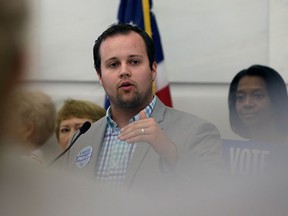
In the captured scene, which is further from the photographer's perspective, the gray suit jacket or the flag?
the flag

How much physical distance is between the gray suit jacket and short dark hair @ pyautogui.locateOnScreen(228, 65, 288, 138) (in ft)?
4.11

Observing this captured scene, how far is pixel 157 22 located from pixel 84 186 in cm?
494

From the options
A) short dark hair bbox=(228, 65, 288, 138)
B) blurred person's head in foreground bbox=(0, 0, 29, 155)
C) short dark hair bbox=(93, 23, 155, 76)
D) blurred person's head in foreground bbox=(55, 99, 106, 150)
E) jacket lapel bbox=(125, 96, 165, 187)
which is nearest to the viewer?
blurred person's head in foreground bbox=(0, 0, 29, 155)

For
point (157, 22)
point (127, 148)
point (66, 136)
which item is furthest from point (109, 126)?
point (157, 22)

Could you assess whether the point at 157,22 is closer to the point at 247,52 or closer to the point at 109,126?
the point at 247,52

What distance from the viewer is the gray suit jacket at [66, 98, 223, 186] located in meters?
2.33

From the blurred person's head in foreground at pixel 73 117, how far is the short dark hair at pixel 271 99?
66 centimetres

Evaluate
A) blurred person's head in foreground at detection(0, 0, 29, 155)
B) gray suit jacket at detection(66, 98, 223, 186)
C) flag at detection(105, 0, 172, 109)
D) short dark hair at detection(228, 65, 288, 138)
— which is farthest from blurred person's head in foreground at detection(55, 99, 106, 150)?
blurred person's head in foreground at detection(0, 0, 29, 155)

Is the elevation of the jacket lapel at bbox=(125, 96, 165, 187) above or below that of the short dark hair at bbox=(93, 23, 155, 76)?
below

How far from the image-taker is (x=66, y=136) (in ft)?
13.5

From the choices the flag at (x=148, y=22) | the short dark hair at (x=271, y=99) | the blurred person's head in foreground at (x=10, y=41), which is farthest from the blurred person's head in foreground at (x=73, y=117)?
the blurred person's head in foreground at (x=10, y=41)

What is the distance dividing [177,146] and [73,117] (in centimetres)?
189

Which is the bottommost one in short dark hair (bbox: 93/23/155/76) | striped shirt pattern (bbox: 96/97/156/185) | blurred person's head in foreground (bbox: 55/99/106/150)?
blurred person's head in foreground (bbox: 55/99/106/150)

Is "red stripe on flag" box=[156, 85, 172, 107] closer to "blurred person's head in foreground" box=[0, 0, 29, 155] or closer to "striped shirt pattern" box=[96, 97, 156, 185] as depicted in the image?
"striped shirt pattern" box=[96, 97, 156, 185]
